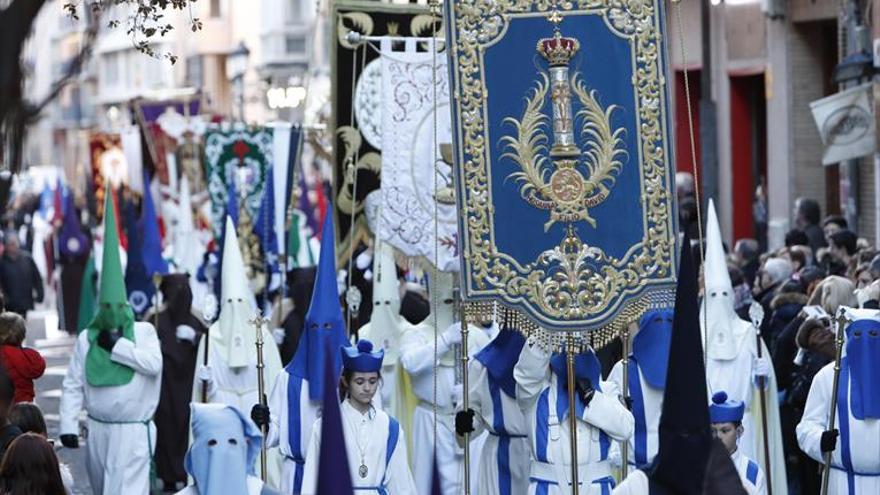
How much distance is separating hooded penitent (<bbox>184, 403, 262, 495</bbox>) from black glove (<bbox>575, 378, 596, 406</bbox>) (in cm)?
201

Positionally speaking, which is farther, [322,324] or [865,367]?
[322,324]

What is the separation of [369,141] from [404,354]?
97.8 inches

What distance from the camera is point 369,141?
54.9ft

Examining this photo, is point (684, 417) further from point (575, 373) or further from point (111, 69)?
point (111, 69)

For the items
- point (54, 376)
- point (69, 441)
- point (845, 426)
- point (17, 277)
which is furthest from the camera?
point (17, 277)

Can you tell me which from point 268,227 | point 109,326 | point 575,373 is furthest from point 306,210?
point 575,373

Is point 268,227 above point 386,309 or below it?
above

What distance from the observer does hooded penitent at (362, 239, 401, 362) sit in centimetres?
1535

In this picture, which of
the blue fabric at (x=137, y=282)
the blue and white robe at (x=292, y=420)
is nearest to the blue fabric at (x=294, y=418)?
the blue and white robe at (x=292, y=420)

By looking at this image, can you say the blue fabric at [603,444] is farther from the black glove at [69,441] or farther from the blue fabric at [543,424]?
the black glove at [69,441]

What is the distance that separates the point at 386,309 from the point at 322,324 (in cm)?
227

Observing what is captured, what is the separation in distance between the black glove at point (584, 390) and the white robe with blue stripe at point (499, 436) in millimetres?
937

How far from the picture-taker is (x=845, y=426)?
12.2 meters

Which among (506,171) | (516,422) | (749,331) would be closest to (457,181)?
(506,171)
